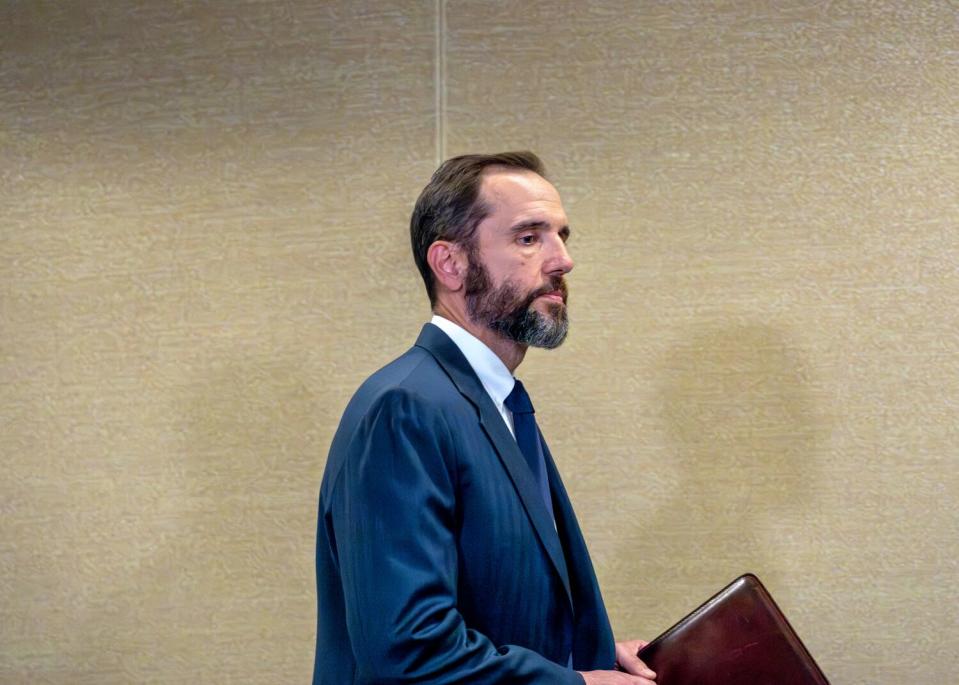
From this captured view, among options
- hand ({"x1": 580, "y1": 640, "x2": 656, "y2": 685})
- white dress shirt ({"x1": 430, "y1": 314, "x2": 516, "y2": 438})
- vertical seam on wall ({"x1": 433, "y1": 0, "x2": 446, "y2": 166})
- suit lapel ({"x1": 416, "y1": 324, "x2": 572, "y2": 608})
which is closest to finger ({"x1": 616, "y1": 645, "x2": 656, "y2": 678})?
hand ({"x1": 580, "y1": 640, "x2": 656, "y2": 685})

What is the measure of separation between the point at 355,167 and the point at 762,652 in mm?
1386

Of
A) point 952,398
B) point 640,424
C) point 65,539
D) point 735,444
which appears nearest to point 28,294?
point 65,539

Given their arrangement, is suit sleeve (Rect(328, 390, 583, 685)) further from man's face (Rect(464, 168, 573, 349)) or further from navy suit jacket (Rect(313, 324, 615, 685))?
man's face (Rect(464, 168, 573, 349))

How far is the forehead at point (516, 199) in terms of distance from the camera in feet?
5.07

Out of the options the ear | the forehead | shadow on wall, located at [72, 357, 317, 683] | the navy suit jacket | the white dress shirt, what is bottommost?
shadow on wall, located at [72, 357, 317, 683]

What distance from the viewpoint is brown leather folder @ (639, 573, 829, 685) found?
1486mm

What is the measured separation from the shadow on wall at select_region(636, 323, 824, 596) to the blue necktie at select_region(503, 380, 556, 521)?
0.84 metres

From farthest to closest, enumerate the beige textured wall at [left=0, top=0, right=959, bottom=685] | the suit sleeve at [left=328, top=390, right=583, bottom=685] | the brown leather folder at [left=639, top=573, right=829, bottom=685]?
the beige textured wall at [left=0, top=0, right=959, bottom=685]
the brown leather folder at [left=639, top=573, right=829, bottom=685]
the suit sleeve at [left=328, top=390, right=583, bottom=685]

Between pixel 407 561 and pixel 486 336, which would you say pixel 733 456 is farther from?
pixel 407 561

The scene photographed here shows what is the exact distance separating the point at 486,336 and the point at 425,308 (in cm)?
86

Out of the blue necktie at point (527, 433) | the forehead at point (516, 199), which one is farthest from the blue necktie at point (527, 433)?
the forehead at point (516, 199)

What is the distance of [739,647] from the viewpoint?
1.51m

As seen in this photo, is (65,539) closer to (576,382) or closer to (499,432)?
(576,382)

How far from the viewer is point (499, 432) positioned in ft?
4.67
